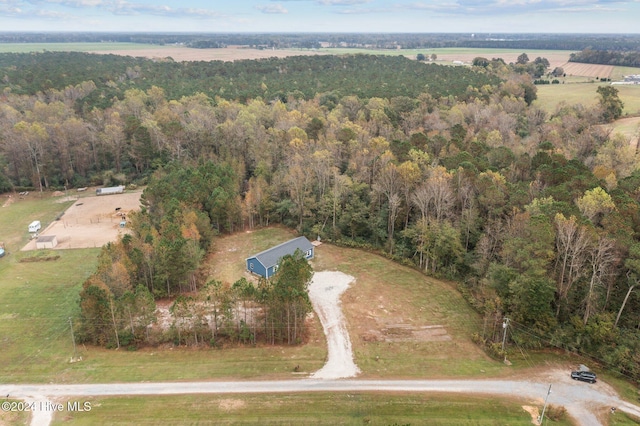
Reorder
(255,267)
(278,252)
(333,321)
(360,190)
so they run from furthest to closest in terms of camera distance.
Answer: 1. (360,190)
2. (278,252)
3. (255,267)
4. (333,321)

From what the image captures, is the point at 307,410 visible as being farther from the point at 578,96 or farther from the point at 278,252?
the point at 578,96

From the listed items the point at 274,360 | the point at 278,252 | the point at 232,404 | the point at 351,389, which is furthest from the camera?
the point at 278,252

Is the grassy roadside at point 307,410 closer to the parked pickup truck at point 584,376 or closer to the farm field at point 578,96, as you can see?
the parked pickup truck at point 584,376

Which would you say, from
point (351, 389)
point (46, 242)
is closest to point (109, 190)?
point (46, 242)

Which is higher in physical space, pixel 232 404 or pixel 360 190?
pixel 360 190

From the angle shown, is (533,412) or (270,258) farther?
(270,258)

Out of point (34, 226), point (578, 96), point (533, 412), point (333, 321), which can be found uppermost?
point (578, 96)

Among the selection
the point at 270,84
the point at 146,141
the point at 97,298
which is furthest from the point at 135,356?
the point at 270,84
